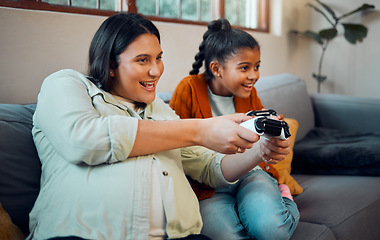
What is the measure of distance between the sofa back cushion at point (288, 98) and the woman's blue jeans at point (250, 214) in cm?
94

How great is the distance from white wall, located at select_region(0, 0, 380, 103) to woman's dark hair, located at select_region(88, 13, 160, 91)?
0.57 metres

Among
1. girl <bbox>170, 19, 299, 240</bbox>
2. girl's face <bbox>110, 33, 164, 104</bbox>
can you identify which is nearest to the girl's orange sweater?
girl <bbox>170, 19, 299, 240</bbox>

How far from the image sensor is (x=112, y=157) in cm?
93

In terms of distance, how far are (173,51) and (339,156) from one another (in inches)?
47.3

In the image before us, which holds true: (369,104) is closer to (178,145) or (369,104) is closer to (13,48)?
(178,145)

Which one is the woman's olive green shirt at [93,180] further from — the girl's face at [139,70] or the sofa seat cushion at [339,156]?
the sofa seat cushion at [339,156]

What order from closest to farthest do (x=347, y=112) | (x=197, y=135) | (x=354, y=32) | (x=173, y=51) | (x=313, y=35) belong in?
(x=197, y=135)
(x=173, y=51)
(x=347, y=112)
(x=354, y=32)
(x=313, y=35)

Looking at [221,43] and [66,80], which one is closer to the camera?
[66,80]

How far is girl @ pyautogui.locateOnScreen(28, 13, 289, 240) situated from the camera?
910 millimetres

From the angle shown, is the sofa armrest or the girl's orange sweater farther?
the sofa armrest

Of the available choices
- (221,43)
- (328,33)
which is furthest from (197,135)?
(328,33)

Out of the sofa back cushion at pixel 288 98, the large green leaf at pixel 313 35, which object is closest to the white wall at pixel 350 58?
the large green leaf at pixel 313 35

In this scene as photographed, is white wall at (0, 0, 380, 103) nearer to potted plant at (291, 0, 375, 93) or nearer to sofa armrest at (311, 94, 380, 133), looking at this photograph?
potted plant at (291, 0, 375, 93)

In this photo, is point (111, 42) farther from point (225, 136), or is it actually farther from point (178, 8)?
point (178, 8)
